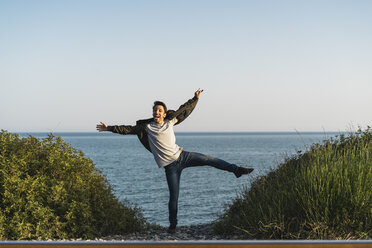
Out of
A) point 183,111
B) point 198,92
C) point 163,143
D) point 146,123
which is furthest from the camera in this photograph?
point 198,92

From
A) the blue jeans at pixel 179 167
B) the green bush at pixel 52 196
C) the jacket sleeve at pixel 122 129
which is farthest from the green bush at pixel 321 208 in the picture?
the green bush at pixel 52 196

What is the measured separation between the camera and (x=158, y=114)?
23.5 ft

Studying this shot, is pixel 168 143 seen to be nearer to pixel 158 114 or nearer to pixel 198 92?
pixel 158 114

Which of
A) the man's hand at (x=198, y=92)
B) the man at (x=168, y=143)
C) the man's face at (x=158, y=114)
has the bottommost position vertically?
the man at (x=168, y=143)

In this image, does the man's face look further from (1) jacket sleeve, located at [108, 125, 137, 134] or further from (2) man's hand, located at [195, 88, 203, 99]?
(2) man's hand, located at [195, 88, 203, 99]

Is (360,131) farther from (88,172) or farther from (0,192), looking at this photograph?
(0,192)

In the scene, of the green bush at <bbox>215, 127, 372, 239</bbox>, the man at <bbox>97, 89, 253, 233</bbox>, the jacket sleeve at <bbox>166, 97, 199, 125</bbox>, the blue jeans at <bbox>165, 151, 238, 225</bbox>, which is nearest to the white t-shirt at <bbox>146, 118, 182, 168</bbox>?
the man at <bbox>97, 89, 253, 233</bbox>

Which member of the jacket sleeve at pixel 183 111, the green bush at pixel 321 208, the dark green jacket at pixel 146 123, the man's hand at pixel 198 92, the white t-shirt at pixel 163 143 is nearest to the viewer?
the green bush at pixel 321 208

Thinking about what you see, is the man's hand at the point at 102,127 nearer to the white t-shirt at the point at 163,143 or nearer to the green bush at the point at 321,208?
the white t-shirt at the point at 163,143

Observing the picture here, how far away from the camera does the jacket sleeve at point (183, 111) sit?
734cm

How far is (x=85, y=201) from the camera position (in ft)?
24.8

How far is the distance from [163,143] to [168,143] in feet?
0.29

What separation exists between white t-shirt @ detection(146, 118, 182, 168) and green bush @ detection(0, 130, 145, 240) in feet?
5.61

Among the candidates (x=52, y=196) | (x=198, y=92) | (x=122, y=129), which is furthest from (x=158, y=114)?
(x=52, y=196)
